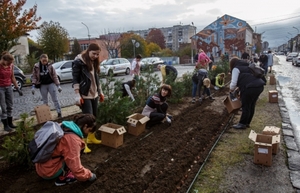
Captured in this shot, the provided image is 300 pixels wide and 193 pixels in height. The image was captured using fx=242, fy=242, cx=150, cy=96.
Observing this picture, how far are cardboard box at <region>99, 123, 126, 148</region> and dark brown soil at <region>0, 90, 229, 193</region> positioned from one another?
0.31ft

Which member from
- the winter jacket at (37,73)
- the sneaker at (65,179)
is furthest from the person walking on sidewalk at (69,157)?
the winter jacket at (37,73)

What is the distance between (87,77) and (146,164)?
1736 mm

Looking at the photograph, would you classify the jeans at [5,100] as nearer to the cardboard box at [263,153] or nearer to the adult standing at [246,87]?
the adult standing at [246,87]

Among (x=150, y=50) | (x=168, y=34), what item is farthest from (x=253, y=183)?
(x=168, y=34)

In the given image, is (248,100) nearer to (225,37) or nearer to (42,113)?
(42,113)

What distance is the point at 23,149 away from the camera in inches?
132

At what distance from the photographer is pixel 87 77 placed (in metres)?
4.09

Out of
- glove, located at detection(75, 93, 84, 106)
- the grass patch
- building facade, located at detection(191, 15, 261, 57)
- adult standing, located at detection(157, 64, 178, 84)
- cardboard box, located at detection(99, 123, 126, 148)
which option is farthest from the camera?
building facade, located at detection(191, 15, 261, 57)

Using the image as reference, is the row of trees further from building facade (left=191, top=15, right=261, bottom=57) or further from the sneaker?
the sneaker

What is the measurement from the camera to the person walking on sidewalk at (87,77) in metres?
3.99

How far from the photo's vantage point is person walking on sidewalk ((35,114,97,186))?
284 centimetres

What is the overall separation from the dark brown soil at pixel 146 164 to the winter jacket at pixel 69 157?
0.22 metres

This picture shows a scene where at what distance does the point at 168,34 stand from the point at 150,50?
48.7 metres

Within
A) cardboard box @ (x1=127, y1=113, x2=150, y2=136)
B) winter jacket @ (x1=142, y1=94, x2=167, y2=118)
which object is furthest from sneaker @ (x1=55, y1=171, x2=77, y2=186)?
winter jacket @ (x1=142, y1=94, x2=167, y2=118)
